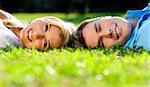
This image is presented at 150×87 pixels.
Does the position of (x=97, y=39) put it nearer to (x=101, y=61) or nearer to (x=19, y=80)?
(x=101, y=61)

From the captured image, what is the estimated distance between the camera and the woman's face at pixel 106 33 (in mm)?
7855

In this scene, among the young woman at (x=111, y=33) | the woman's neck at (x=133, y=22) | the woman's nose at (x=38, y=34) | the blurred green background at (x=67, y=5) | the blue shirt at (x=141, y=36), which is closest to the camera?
the blue shirt at (x=141, y=36)

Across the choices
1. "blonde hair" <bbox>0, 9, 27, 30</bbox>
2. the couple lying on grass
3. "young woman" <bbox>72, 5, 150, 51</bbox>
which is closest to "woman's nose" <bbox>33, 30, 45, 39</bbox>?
the couple lying on grass

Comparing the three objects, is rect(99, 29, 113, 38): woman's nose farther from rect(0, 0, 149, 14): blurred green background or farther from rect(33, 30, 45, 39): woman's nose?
rect(0, 0, 149, 14): blurred green background

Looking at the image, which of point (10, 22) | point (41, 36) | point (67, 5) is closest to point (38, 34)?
point (41, 36)

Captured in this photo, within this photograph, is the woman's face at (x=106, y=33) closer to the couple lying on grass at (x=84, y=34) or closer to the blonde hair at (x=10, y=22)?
the couple lying on grass at (x=84, y=34)

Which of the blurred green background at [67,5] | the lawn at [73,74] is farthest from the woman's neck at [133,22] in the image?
the blurred green background at [67,5]

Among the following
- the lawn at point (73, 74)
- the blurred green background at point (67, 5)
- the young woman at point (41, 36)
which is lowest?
the blurred green background at point (67, 5)

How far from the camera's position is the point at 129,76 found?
4.59 metres

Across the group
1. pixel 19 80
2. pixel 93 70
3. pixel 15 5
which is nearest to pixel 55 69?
pixel 93 70

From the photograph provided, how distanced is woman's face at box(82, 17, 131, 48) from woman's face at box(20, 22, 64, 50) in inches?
16.9

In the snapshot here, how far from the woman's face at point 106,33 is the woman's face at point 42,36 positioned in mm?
430

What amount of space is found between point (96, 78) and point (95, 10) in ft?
107

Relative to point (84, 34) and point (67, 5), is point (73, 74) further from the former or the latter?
point (67, 5)
